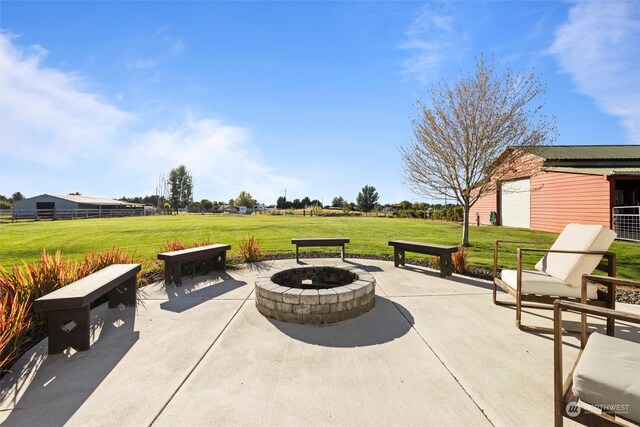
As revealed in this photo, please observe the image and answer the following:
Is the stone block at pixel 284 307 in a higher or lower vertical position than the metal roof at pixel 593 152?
lower

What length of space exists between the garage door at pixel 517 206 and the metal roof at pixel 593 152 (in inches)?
90.1

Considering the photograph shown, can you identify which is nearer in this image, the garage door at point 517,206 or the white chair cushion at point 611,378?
the white chair cushion at point 611,378

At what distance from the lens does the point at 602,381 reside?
152cm

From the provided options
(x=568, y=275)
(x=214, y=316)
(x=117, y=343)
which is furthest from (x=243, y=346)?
(x=568, y=275)

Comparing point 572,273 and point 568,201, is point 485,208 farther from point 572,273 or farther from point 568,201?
point 572,273

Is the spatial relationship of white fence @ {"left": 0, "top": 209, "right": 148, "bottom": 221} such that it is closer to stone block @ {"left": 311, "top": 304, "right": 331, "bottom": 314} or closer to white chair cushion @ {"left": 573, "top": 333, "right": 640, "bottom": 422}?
stone block @ {"left": 311, "top": 304, "right": 331, "bottom": 314}

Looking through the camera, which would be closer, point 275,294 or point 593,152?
point 275,294

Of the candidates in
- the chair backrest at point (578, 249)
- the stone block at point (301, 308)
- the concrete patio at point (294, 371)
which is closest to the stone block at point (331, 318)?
the concrete patio at point (294, 371)

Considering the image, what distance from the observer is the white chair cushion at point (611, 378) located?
1433mm

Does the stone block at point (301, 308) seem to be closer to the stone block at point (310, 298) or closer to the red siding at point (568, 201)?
the stone block at point (310, 298)

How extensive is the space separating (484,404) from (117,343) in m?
3.85

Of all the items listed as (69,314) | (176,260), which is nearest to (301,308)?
(69,314)

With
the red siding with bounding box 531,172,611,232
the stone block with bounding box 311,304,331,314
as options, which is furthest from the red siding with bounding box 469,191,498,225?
the stone block with bounding box 311,304,331,314

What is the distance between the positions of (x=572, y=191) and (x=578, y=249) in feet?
48.7
